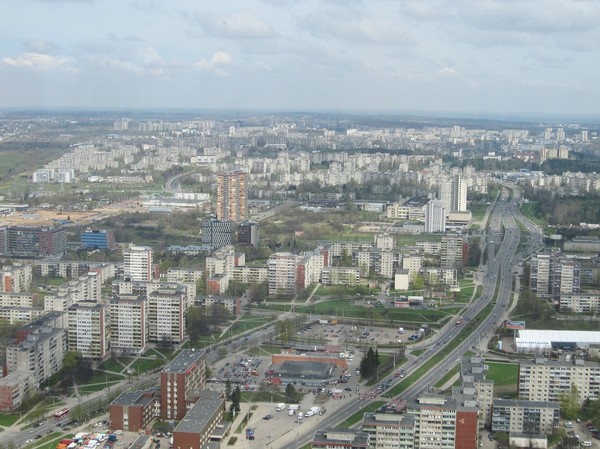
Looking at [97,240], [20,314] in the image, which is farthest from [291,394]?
[97,240]

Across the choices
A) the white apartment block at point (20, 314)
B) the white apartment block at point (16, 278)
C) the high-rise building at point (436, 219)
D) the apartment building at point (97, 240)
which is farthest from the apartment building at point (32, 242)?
the high-rise building at point (436, 219)

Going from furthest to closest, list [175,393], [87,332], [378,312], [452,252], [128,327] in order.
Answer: [452,252], [378,312], [128,327], [87,332], [175,393]

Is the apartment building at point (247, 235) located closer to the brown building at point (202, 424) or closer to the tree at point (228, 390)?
the tree at point (228, 390)

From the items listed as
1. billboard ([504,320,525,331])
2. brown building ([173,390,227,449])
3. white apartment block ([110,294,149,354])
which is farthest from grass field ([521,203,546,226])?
brown building ([173,390,227,449])

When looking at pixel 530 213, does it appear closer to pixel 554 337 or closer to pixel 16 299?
pixel 554 337

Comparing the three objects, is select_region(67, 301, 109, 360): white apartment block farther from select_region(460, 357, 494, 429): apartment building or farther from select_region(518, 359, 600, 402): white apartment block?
select_region(518, 359, 600, 402): white apartment block

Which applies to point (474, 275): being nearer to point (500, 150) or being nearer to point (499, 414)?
point (499, 414)
